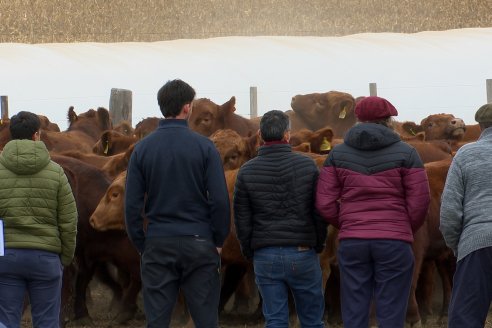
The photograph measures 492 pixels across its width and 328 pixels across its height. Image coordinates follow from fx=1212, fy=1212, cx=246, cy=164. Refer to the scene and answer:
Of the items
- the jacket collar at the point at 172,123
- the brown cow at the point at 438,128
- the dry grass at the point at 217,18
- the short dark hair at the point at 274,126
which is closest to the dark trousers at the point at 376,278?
the short dark hair at the point at 274,126

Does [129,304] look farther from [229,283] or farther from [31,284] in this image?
[31,284]

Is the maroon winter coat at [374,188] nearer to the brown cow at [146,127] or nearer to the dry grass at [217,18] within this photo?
the brown cow at [146,127]

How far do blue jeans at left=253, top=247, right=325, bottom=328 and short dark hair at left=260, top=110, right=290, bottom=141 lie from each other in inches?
27.1

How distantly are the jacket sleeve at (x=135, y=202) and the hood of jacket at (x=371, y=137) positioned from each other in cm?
133

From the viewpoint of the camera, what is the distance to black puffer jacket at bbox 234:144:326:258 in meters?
7.36

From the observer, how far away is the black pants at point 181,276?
6777mm

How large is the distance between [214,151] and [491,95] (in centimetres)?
1071

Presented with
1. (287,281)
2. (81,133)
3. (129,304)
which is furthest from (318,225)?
(81,133)

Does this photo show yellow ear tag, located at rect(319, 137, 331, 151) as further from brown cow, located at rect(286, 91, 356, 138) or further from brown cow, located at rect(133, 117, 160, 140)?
brown cow, located at rect(286, 91, 356, 138)

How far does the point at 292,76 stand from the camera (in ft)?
92.8

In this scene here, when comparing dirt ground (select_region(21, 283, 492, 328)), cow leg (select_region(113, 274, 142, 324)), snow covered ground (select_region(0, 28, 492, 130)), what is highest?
snow covered ground (select_region(0, 28, 492, 130))

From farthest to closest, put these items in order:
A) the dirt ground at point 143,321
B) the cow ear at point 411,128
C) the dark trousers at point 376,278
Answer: the cow ear at point 411,128
the dirt ground at point 143,321
the dark trousers at point 376,278

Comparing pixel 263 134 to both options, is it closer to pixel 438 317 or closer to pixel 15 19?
pixel 438 317

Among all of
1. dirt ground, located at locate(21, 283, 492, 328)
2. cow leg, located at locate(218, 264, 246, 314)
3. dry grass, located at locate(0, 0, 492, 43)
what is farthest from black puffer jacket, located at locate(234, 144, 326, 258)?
dry grass, located at locate(0, 0, 492, 43)
